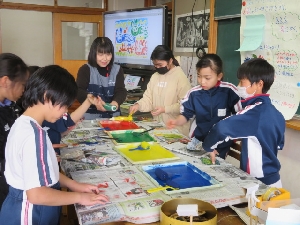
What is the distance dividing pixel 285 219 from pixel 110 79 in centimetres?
202

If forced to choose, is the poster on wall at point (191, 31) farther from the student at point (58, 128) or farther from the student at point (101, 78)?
the student at point (58, 128)

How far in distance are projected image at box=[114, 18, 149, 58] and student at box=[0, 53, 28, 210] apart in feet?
8.06

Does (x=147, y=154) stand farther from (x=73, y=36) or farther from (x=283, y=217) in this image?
(x=73, y=36)

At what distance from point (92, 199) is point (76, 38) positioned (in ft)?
13.6

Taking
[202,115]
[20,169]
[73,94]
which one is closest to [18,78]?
[73,94]

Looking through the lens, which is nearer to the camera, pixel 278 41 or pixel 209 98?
pixel 209 98

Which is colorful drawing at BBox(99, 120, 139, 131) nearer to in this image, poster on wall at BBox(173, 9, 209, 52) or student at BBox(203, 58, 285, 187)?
student at BBox(203, 58, 285, 187)

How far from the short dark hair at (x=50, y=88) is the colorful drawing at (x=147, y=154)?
1.76 ft

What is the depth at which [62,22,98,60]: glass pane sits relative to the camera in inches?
189

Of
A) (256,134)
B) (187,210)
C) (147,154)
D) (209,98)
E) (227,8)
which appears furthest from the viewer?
(227,8)

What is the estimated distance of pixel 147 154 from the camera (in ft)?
5.40

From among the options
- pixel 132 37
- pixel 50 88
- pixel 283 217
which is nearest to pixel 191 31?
pixel 132 37

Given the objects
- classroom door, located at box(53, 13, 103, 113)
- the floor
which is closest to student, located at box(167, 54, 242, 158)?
the floor

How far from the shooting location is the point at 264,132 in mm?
1540
